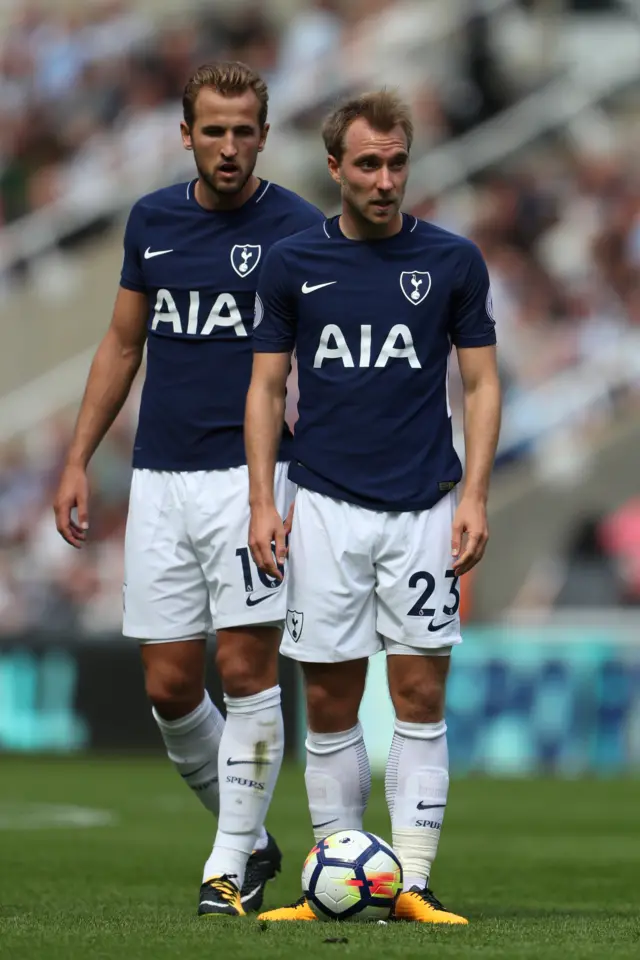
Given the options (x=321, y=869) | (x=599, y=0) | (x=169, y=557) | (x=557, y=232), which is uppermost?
(x=599, y=0)

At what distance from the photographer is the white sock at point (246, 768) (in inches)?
226

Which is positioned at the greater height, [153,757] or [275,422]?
[275,422]

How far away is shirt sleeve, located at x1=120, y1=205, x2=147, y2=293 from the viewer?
19.8 ft

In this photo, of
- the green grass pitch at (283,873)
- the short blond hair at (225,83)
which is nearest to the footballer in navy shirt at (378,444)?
the short blond hair at (225,83)

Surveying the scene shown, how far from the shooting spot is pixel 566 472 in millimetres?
16062

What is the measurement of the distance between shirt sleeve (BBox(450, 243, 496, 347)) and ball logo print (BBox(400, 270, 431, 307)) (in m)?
0.09

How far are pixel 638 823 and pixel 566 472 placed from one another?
5962mm

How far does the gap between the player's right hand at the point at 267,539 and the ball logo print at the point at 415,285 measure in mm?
674

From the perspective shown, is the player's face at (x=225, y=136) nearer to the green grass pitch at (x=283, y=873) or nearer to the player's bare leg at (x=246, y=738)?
the player's bare leg at (x=246, y=738)

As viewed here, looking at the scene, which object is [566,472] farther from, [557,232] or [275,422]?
[275,422]

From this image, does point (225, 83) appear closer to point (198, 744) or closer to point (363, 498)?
point (363, 498)

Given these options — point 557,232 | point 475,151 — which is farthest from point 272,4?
point 557,232

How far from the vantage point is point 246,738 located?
5.82m

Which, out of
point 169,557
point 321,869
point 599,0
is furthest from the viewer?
point 599,0
